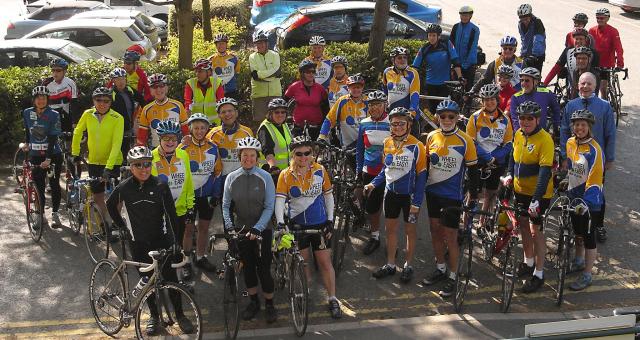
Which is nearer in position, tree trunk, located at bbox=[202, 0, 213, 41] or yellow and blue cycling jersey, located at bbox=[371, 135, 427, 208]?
yellow and blue cycling jersey, located at bbox=[371, 135, 427, 208]

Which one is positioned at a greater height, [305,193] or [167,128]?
[167,128]

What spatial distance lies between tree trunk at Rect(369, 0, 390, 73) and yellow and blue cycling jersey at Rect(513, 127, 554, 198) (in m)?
6.23

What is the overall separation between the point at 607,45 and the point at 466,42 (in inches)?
97.3

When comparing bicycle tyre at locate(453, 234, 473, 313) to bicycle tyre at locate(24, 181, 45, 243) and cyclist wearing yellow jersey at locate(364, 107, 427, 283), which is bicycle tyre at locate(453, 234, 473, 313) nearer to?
cyclist wearing yellow jersey at locate(364, 107, 427, 283)

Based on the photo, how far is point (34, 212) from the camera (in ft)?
32.8

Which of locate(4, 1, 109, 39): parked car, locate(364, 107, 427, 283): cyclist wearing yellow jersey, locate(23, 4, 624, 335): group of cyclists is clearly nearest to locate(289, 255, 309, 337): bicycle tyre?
locate(23, 4, 624, 335): group of cyclists

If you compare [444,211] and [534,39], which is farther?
[534,39]

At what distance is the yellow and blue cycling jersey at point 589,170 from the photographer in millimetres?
8242

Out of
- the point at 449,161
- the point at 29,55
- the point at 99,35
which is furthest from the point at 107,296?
the point at 99,35

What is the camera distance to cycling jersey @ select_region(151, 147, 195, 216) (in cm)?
810

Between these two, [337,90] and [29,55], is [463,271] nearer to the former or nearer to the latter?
[337,90]

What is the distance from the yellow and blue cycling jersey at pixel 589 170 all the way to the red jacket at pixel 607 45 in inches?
222

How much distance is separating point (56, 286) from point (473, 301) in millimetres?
4805

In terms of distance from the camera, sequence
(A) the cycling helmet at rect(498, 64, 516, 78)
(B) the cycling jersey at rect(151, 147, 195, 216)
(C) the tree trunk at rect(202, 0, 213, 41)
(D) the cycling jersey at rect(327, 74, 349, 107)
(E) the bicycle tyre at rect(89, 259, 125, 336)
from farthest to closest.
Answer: (C) the tree trunk at rect(202, 0, 213, 41)
(D) the cycling jersey at rect(327, 74, 349, 107)
(A) the cycling helmet at rect(498, 64, 516, 78)
(B) the cycling jersey at rect(151, 147, 195, 216)
(E) the bicycle tyre at rect(89, 259, 125, 336)
